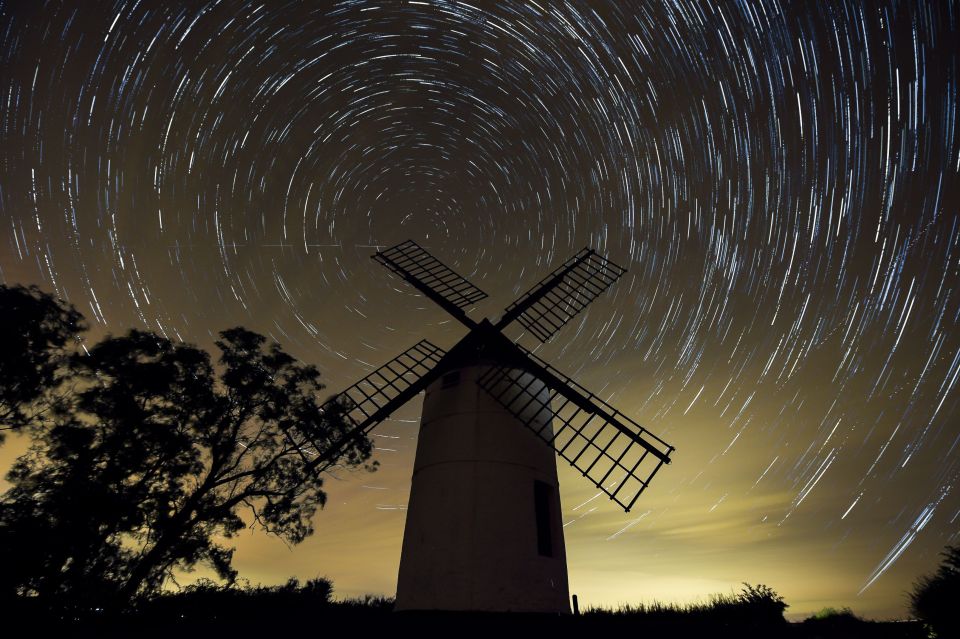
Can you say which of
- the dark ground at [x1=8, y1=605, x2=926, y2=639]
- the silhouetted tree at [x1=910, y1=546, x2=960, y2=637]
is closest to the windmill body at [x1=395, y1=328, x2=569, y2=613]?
the dark ground at [x1=8, y1=605, x2=926, y2=639]

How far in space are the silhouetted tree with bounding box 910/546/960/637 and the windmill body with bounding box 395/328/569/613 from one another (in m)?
9.24

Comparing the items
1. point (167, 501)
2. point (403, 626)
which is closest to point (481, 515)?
point (403, 626)

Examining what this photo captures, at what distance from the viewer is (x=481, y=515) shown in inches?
437

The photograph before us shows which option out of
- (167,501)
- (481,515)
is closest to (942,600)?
(481,515)

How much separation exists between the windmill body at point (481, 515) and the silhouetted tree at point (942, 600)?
9.24 metres

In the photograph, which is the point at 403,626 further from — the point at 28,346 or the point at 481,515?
the point at 28,346

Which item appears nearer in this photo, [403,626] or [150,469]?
[403,626]

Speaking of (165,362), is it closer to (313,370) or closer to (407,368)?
(313,370)

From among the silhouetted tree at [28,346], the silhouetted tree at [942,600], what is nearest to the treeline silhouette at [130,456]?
the silhouetted tree at [28,346]

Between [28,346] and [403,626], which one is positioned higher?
[28,346]

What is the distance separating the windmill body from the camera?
1047 centimetres

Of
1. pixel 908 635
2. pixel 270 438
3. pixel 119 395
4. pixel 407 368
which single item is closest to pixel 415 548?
pixel 407 368

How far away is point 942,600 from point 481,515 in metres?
11.7

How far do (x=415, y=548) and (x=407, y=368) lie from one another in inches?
251
